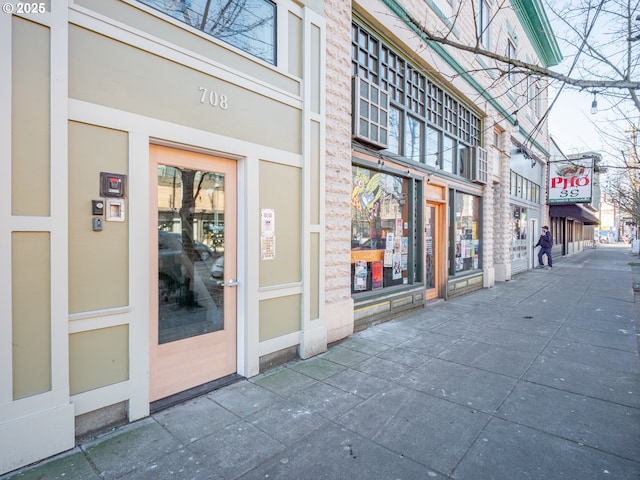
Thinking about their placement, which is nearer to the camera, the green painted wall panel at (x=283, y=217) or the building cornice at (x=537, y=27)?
the green painted wall panel at (x=283, y=217)

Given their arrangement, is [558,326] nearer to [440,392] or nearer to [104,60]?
[440,392]

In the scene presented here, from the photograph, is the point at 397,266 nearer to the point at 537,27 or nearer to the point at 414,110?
the point at 414,110

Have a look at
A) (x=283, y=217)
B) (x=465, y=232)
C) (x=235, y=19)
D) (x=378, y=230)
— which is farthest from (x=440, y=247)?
(x=235, y=19)

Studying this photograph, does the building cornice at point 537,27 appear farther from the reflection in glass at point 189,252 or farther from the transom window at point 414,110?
the reflection in glass at point 189,252

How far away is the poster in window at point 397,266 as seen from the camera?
6953 mm

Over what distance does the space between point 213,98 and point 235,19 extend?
3.42 feet

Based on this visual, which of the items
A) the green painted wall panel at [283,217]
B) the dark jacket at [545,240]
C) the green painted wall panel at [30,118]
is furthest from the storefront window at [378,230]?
the dark jacket at [545,240]

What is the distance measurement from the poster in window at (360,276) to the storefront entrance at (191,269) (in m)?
2.57

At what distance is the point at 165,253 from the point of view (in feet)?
11.4

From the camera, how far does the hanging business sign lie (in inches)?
637

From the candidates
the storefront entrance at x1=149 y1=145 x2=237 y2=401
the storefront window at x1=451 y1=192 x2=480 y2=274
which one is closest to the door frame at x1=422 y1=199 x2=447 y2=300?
the storefront window at x1=451 y1=192 x2=480 y2=274

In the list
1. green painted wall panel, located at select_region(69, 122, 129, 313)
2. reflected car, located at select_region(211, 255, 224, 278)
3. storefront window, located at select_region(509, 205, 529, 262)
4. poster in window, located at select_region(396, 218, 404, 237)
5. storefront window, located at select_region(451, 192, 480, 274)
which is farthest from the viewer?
storefront window, located at select_region(509, 205, 529, 262)

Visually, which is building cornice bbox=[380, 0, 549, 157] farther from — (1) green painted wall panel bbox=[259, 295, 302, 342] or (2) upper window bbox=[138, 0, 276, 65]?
(1) green painted wall panel bbox=[259, 295, 302, 342]

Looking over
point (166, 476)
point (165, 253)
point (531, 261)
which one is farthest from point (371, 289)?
point (531, 261)
